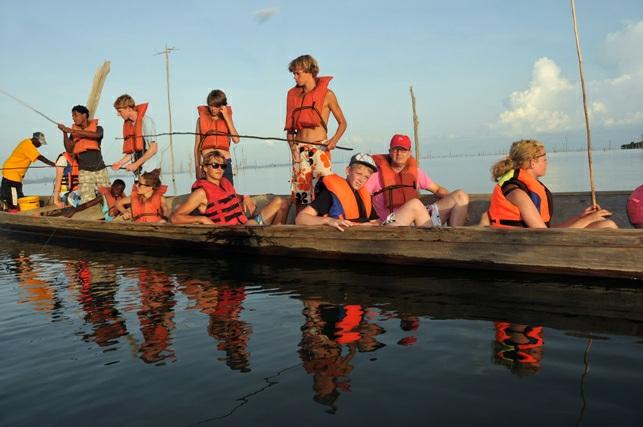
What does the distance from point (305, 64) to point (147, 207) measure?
400 centimetres

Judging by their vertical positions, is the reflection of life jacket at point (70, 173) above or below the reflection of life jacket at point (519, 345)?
above

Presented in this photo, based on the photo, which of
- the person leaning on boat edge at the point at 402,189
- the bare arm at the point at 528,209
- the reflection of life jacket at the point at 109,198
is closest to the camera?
the bare arm at the point at 528,209

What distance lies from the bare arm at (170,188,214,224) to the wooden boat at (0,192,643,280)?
0.12 meters

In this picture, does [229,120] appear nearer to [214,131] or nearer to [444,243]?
[214,131]

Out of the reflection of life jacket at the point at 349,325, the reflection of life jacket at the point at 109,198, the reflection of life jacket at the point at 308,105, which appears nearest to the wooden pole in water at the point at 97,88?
the reflection of life jacket at the point at 109,198

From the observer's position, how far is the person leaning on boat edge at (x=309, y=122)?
730 centimetres

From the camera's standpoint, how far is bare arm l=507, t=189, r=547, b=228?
17.6ft

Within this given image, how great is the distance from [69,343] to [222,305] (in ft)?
4.87

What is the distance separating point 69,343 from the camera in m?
4.35

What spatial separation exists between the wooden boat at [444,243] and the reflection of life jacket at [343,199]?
0.24 meters

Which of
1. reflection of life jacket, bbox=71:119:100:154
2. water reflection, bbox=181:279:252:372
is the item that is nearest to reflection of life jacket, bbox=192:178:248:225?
water reflection, bbox=181:279:252:372

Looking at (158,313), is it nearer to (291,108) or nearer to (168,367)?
(168,367)

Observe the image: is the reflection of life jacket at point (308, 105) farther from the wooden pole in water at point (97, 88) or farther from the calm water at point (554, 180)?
the wooden pole in water at point (97, 88)

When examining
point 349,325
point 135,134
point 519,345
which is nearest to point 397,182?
point 349,325
